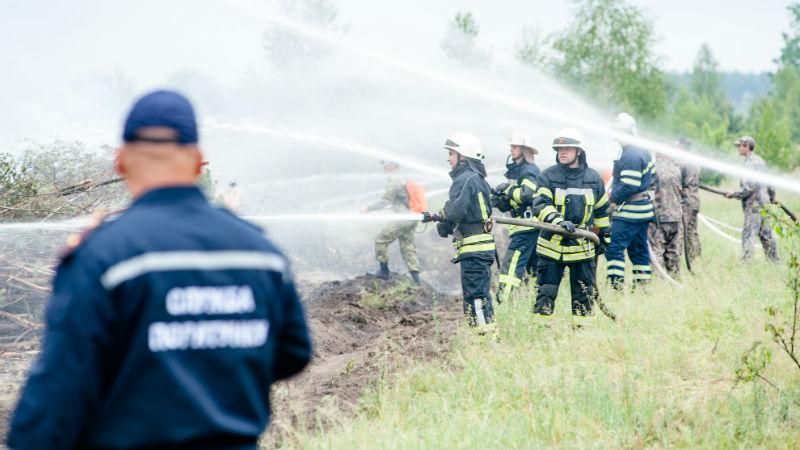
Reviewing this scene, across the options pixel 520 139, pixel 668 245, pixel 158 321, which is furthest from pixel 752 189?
pixel 158 321

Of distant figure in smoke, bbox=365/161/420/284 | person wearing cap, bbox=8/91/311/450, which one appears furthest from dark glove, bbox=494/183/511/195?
person wearing cap, bbox=8/91/311/450

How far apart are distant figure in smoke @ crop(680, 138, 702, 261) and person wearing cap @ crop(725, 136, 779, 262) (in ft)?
1.40

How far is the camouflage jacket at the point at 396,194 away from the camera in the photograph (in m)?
12.0

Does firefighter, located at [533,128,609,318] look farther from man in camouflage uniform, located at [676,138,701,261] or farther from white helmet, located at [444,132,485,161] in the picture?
man in camouflage uniform, located at [676,138,701,261]

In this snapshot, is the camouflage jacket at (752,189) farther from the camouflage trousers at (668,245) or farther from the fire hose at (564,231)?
the fire hose at (564,231)

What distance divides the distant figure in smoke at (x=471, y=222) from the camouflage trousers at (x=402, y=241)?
4016 mm

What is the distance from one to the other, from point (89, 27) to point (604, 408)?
18.8 metres

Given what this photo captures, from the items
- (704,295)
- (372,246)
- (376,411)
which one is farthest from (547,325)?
(372,246)

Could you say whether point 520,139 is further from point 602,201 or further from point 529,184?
point 602,201

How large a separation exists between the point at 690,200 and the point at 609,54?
2461 cm

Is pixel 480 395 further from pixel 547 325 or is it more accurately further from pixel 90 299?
pixel 90 299

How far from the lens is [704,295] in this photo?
8.44 m

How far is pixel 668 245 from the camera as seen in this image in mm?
10945

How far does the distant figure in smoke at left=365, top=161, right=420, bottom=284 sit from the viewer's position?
39.4ft
